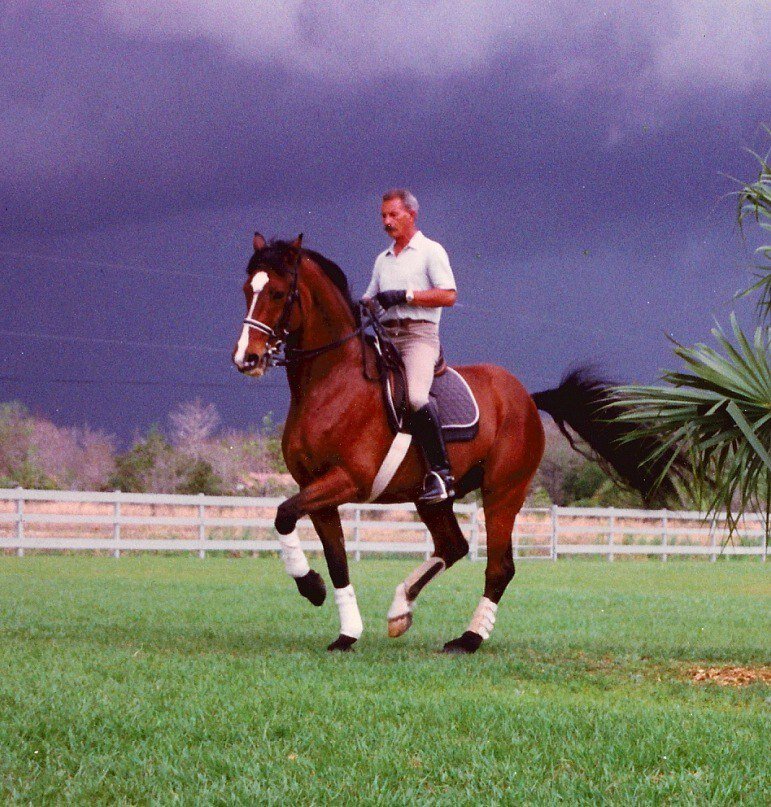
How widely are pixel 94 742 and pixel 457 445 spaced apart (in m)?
4.40

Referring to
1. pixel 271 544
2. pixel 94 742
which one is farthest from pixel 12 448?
pixel 94 742

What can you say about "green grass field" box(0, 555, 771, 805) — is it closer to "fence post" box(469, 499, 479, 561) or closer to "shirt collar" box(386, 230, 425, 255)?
"shirt collar" box(386, 230, 425, 255)

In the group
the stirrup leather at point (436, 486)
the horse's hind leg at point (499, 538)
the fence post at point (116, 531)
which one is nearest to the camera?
the stirrup leather at point (436, 486)

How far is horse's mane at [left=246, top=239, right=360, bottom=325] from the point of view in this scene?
26.3 feet

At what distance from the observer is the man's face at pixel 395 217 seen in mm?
8367

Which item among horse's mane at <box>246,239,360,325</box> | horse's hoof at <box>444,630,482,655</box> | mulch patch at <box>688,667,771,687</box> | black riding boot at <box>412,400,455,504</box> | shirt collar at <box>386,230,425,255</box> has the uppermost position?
shirt collar at <box>386,230,425,255</box>

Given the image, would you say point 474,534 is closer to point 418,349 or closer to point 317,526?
point 418,349

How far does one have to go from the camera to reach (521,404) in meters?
9.57

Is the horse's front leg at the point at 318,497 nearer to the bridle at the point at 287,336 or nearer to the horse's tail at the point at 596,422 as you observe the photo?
the bridle at the point at 287,336

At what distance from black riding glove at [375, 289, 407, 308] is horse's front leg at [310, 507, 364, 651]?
1516 mm

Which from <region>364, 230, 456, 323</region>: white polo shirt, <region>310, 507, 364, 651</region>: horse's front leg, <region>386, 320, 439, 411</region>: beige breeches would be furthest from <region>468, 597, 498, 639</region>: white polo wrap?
<region>364, 230, 456, 323</region>: white polo shirt

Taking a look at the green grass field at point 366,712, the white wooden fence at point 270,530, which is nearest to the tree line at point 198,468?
the white wooden fence at point 270,530

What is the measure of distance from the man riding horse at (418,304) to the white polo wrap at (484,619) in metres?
0.96

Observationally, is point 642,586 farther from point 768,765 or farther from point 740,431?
point 768,765
